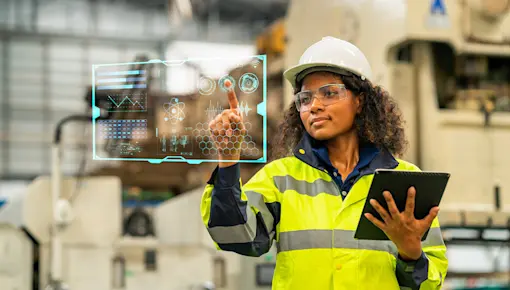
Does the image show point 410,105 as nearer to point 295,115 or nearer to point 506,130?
point 506,130

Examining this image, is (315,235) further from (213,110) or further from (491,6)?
(491,6)

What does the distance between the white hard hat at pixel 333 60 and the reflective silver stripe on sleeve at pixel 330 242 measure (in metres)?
0.41

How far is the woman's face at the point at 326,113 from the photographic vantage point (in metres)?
1.67

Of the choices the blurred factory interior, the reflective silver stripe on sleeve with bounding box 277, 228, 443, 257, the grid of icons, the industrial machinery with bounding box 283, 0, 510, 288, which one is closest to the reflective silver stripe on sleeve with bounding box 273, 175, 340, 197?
the reflective silver stripe on sleeve with bounding box 277, 228, 443, 257

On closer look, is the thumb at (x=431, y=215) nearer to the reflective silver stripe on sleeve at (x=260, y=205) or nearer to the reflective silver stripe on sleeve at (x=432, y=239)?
the reflective silver stripe on sleeve at (x=432, y=239)

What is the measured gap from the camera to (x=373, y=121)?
1.74 metres

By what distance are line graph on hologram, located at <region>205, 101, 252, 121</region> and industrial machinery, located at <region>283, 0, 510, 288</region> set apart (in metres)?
1.41

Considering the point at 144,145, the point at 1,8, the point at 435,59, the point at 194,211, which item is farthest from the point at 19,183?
the point at 144,145

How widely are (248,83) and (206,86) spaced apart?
137 millimetres

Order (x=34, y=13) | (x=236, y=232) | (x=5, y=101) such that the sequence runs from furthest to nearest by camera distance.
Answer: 1. (x=34, y=13)
2. (x=5, y=101)
3. (x=236, y=232)

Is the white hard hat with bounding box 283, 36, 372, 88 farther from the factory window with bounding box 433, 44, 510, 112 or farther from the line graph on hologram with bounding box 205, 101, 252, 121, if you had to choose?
the factory window with bounding box 433, 44, 510, 112

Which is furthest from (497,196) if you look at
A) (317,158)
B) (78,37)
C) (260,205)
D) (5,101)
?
(5,101)

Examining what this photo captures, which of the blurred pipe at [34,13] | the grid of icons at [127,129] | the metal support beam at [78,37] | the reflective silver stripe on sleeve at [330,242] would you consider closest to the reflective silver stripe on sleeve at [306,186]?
the reflective silver stripe on sleeve at [330,242]

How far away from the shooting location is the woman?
1.52m
